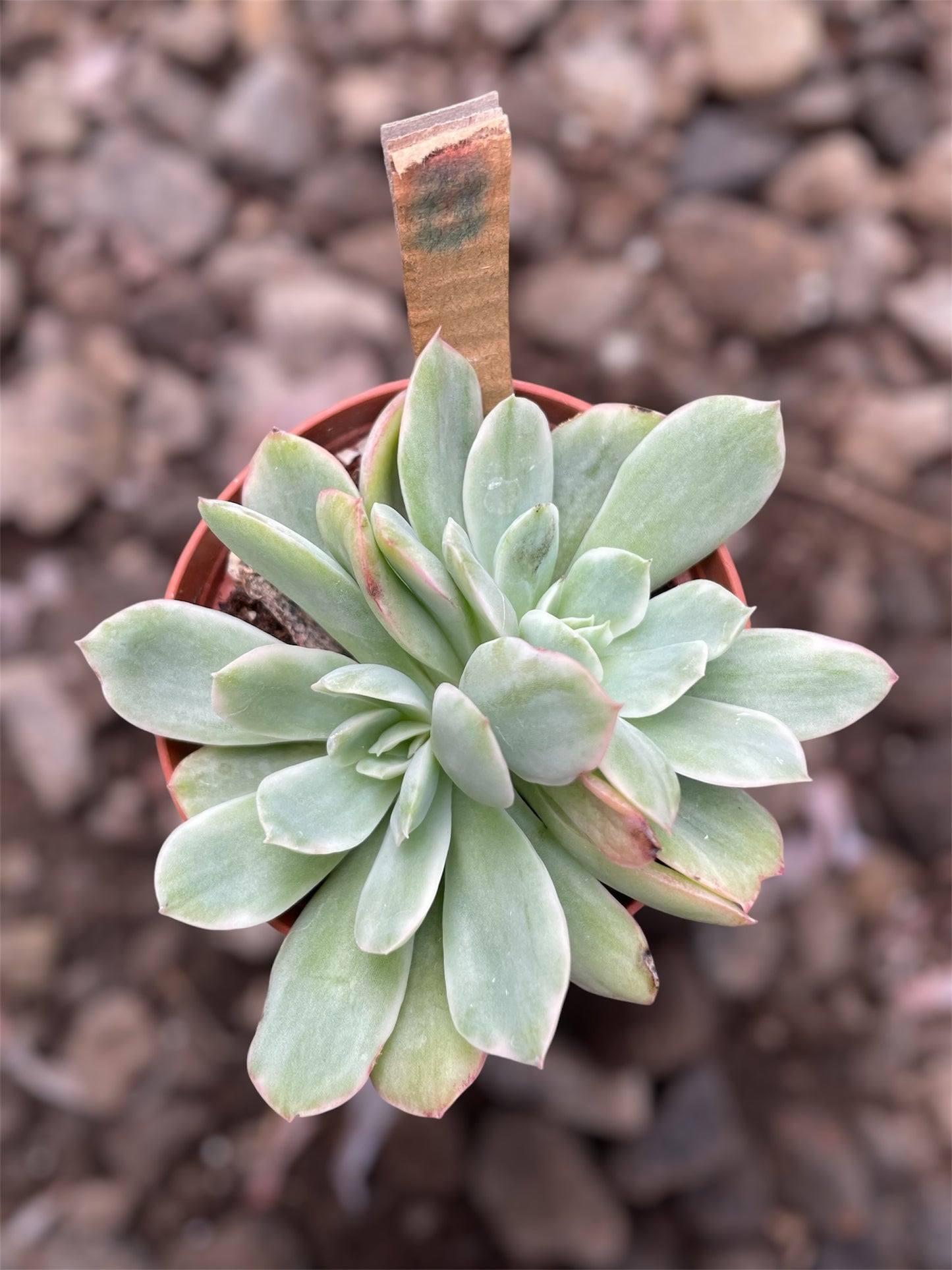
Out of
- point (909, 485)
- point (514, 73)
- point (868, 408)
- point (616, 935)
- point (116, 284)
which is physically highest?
point (514, 73)

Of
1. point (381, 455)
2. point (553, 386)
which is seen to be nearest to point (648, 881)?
point (381, 455)

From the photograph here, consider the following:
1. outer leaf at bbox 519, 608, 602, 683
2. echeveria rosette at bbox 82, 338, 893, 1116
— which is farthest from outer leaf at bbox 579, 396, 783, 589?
outer leaf at bbox 519, 608, 602, 683

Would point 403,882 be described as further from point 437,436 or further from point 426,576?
point 437,436

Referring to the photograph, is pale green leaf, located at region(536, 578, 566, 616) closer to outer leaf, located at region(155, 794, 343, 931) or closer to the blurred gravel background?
outer leaf, located at region(155, 794, 343, 931)

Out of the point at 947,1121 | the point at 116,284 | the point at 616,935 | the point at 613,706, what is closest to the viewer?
the point at 613,706

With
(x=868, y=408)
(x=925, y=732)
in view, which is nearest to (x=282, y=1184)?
(x=925, y=732)

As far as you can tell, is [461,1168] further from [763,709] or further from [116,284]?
[116,284]
